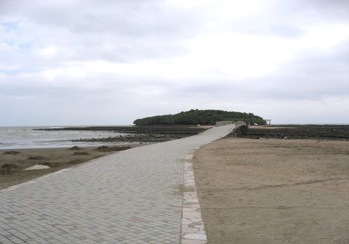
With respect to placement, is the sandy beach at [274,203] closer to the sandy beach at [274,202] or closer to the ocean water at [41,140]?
the sandy beach at [274,202]

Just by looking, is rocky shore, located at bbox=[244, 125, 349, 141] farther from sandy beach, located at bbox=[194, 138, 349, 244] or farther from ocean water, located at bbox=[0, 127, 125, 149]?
sandy beach, located at bbox=[194, 138, 349, 244]

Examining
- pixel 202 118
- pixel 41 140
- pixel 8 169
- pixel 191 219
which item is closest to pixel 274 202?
pixel 191 219

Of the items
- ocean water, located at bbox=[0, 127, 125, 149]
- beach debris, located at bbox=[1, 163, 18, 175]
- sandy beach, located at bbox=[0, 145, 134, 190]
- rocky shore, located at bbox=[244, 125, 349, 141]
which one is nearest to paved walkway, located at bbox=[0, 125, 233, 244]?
sandy beach, located at bbox=[0, 145, 134, 190]

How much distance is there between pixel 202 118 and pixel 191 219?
268 feet

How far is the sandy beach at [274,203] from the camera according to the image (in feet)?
16.2

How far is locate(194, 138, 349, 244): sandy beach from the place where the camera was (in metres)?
4.95

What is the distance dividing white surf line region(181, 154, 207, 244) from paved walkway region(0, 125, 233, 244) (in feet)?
0.32

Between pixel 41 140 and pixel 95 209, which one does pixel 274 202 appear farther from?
pixel 41 140

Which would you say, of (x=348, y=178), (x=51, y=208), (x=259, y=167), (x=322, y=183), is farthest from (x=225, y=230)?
(x=259, y=167)

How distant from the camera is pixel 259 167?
39.7 feet

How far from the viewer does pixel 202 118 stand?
285 feet

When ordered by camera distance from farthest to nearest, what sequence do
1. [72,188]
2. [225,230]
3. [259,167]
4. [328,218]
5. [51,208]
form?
1. [259,167]
2. [72,188]
3. [51,208]
4. [328,218]
5. [225,230]

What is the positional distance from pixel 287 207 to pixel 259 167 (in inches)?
226

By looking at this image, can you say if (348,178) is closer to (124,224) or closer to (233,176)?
(233,176)
